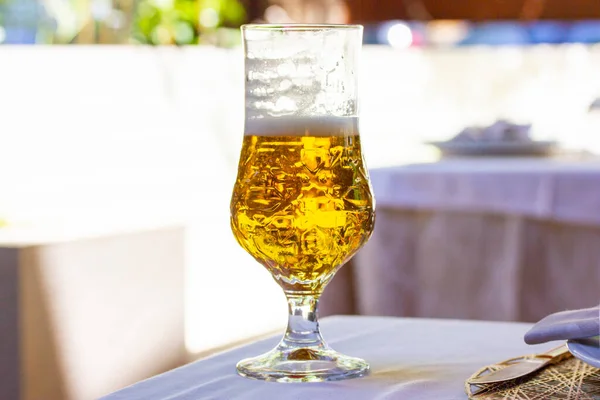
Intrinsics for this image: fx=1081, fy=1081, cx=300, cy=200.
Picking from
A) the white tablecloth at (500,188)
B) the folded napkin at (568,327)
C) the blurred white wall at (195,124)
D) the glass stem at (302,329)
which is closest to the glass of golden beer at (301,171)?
the glass stem at (302,329)

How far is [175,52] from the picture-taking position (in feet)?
10.9

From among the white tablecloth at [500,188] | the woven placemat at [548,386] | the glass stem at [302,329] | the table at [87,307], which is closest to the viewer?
the woven placemat at [548,386]

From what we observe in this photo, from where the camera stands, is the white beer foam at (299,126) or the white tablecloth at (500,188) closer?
the white beer foam at (299,126)

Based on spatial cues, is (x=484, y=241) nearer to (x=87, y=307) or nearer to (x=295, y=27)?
(x=87, y=307)

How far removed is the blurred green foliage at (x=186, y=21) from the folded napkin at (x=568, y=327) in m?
3.81

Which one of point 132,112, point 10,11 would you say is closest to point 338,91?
point 132,112

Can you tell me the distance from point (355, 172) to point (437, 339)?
0.15 meters

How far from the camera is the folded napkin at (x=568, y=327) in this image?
0.59 m

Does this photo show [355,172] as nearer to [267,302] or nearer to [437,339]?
[437,339]

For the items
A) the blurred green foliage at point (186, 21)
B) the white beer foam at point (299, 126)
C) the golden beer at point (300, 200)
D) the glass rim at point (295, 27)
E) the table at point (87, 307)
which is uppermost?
the blurred green foliage at point (186, 21)

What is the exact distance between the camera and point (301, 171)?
686 mm

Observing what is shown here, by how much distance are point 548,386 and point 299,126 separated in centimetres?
22

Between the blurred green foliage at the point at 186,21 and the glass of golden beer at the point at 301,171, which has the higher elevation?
the blurred green foliage at the point at 186,21

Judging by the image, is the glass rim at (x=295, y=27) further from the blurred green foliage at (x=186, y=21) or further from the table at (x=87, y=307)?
the blurred green foliage at (x=186, y=21)
